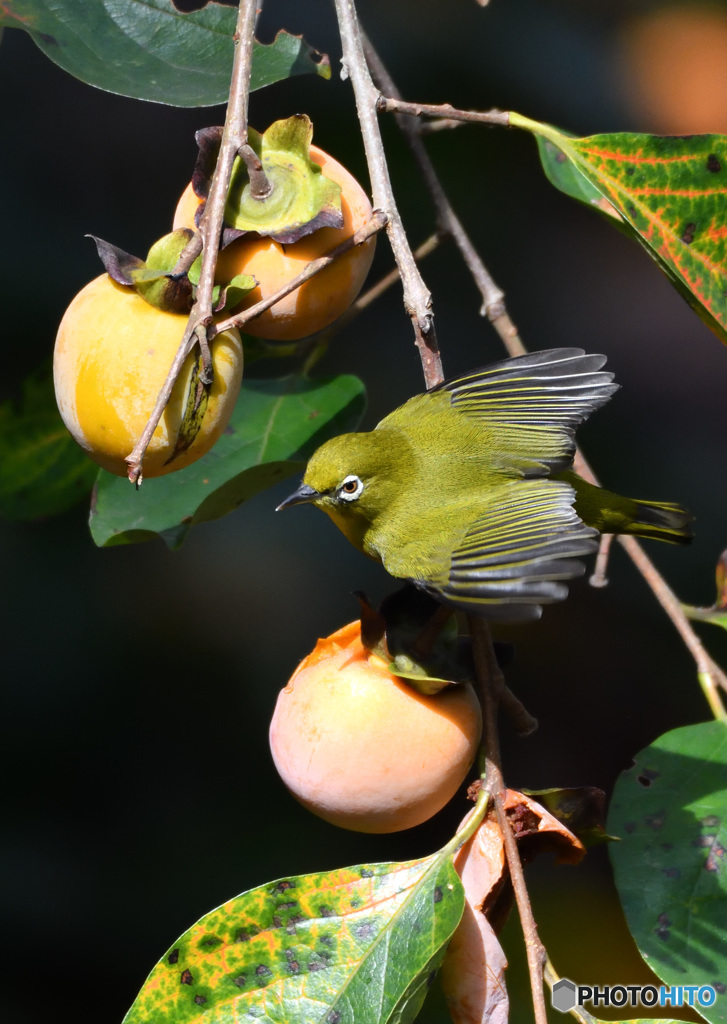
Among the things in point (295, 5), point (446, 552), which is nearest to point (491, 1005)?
point (446, 552)

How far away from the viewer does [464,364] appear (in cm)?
256

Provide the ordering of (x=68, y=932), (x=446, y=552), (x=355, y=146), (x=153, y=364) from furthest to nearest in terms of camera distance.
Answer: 1. (x=355, y=146)
2. (x=68, y=932)
3. (x=446, y=552)
4. (x=153, y=364)

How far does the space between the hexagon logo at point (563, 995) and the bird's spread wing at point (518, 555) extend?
37 centimetres

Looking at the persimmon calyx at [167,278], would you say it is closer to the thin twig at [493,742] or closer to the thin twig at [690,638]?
the thin twig at [493,742]

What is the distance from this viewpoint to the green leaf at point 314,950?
989 millimetres

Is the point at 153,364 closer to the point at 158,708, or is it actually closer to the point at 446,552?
the point at 446,552

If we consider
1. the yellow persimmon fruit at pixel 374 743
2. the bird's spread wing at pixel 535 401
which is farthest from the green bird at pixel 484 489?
the yellow persimmon fruit at pixel 374 743

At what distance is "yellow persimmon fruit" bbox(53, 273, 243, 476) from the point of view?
1021mm

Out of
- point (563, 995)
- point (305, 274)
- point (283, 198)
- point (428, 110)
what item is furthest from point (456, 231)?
point (563, 995)

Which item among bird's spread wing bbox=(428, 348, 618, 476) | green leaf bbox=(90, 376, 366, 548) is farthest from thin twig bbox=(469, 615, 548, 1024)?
green leaf bbox=(90, 376, 366, 548)

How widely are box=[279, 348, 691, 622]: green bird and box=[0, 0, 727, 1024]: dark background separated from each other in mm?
835

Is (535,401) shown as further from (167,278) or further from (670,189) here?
(167,278)

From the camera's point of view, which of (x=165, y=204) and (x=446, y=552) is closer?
(x=446, y=552)

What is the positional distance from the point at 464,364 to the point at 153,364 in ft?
5.33
